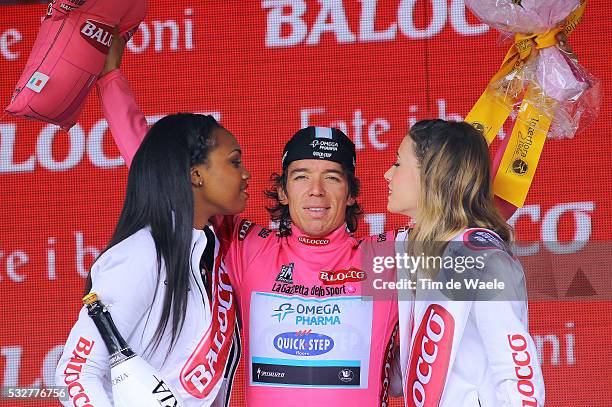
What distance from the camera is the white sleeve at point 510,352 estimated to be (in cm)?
216

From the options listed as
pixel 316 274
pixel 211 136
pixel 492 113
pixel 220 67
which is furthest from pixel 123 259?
pixel 220 67

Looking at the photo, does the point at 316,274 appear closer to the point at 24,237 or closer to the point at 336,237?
the point at 336,237

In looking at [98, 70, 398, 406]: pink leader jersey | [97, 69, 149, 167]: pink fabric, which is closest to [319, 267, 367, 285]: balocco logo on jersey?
[98, 70, 398, 406]: pink leader jersey

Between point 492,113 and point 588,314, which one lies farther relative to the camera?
point 588,314

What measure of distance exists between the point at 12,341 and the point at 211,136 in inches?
70.5

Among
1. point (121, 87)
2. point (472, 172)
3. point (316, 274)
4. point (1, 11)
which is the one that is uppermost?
point (1, 11)

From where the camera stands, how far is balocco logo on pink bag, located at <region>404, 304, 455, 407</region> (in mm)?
2293

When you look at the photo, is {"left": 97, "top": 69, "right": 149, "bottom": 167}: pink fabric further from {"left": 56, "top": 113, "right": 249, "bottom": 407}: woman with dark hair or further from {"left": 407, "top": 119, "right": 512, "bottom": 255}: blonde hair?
{"left": 407, "top": 119, "right": 512, "bottom": 255}: blonde hair

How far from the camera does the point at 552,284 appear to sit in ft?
12.3

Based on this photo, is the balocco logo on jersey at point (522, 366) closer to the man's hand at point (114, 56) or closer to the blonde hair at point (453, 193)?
the blonde hair at point (453, 193)

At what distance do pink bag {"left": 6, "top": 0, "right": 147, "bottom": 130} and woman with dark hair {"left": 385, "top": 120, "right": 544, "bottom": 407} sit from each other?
2.88 ft

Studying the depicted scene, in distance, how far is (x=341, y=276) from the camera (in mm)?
2697

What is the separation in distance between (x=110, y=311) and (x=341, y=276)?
27.5 inches

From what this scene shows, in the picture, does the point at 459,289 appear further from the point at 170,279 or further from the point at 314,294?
the point at 170,279
